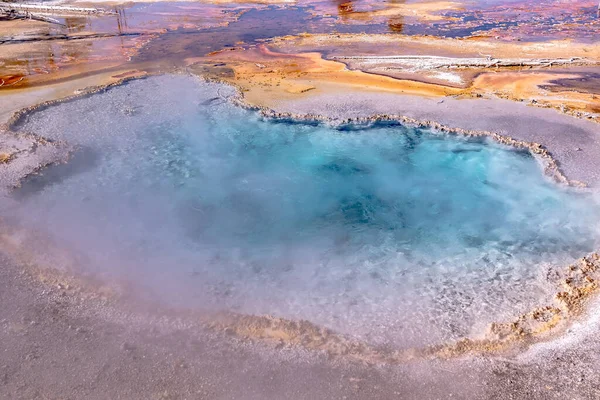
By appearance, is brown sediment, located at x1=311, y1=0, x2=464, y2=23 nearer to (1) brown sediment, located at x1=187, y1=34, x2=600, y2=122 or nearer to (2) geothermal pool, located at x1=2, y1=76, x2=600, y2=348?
(1) brown sediment, located at x1=187, y1=34, x2=600, y2=122

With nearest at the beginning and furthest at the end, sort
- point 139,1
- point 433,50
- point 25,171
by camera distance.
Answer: point 25,171
point 433,50
point 139,1

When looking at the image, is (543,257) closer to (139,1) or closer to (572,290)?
(572,290)

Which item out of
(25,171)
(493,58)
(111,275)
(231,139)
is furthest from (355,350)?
(493,58)

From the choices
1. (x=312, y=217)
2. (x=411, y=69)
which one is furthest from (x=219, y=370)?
(x=411, y=69)

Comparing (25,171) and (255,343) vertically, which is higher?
(25,171)

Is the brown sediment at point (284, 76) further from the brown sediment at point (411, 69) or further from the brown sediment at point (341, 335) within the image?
the brown sediment at point (341, 335)
